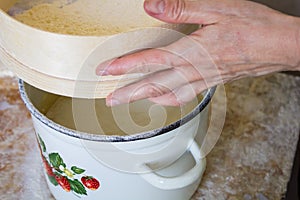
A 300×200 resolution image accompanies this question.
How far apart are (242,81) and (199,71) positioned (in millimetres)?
398

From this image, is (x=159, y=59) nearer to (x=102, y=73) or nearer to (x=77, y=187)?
(x=102, y=73)

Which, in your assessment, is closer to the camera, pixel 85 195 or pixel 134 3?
pixel 134 3

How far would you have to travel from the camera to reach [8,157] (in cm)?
82

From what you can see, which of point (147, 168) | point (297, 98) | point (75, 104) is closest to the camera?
point (147, 168)

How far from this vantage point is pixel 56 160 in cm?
68

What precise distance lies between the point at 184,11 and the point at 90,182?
0.87 ft

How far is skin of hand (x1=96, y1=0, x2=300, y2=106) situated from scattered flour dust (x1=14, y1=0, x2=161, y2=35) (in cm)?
4

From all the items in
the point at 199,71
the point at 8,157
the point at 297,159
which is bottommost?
the point at 297,159

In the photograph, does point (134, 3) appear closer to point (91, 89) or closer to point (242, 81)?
→ point (91, 89)

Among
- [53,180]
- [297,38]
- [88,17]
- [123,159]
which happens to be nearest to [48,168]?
[53,180]

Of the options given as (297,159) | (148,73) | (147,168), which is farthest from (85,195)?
(297,159)

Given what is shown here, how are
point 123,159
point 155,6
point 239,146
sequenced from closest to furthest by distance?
point 155,6, point 123,159, point 239,146

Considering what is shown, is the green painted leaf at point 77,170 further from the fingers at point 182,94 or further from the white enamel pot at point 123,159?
the fingers at point 182,94

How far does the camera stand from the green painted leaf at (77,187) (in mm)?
681
